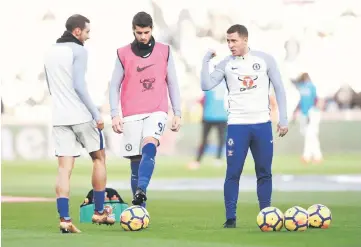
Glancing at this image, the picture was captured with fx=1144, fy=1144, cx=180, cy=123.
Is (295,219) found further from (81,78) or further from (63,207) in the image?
(81,78)

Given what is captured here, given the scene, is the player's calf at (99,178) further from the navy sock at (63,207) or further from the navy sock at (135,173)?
the navy sock at (63,207)

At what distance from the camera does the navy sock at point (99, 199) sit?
12.2m

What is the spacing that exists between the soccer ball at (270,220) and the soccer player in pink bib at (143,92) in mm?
1422

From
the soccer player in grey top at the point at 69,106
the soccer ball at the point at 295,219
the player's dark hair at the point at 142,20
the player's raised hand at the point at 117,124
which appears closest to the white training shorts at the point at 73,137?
the soccer player in grey top at the point at 69,106

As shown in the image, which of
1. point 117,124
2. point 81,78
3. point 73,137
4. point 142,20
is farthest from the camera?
point 117,124

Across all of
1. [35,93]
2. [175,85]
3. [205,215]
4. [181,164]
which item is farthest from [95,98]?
[175,85]

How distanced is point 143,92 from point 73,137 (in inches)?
40.7

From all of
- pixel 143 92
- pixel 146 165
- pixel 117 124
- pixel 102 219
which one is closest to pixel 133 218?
pixel 146 165

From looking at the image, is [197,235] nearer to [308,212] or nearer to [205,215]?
Result: [308,212]

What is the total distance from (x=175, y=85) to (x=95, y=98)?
79.5 feet

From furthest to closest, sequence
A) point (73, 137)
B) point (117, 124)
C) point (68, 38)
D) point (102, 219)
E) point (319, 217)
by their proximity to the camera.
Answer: point (102, 219), point (117, 124), point (319, 217), point (73, 137), point (68, 38)

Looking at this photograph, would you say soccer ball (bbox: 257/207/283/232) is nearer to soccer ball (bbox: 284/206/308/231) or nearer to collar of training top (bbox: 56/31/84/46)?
soccer ball (bbox: 284/206/308/231)

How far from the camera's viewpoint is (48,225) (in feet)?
42.8

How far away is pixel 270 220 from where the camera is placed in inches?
446
